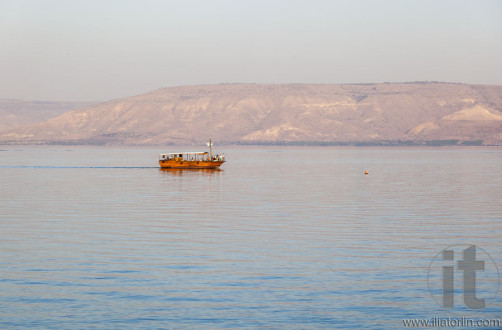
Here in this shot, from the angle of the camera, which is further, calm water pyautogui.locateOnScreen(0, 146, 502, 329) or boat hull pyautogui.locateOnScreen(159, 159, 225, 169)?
boat hull pyautogui.locateOnScreen(159, 159, 225, 169)

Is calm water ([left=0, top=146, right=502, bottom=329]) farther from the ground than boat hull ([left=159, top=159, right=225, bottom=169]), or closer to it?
farther from the ground

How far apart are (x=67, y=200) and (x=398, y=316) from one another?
169ft

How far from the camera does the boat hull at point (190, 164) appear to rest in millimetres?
155000

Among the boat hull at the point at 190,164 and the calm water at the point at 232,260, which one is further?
the boat hull at the point at 190,164

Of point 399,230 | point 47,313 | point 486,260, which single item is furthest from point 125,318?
point 399,230

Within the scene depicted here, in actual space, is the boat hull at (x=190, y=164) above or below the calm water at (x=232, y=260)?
below

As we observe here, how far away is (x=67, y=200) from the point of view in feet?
238

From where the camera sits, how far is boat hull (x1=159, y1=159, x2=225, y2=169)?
15500cm

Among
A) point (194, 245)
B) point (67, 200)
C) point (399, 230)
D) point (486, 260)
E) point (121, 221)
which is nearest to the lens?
point (486, 260)

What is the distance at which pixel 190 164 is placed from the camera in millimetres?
156875

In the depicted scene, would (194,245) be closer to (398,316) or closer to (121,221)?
(121,221)

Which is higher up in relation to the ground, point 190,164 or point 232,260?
point 232,260

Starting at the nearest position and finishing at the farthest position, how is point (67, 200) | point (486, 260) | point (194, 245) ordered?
point (486, 260)
point (194, 245)
point (67, 200)

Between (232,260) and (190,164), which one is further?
(190,164)
